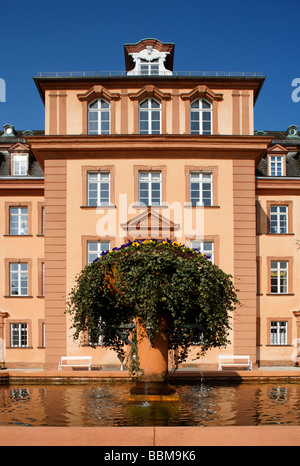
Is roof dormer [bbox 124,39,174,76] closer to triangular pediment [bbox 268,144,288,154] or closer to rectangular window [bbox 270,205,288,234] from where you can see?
triangular pediment [bbox 268,144,288,154]

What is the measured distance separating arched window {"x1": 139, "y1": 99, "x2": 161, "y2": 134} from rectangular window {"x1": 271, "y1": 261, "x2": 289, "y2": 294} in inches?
337

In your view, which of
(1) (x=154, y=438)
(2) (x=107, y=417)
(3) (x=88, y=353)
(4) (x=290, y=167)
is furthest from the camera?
(4) (x=290, y=167)

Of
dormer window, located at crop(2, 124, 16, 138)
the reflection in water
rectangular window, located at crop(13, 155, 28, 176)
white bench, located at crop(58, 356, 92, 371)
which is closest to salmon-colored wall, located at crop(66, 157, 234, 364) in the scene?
white bench, located at crop(58, 356, 92, 371)

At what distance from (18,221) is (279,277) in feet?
42.2

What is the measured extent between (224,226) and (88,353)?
7633 mm

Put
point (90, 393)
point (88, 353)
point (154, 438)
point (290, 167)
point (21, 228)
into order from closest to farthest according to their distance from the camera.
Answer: point (154, 438)
point (90, 393)
point (88, 353)
point (21, 228)
point (290, 167)

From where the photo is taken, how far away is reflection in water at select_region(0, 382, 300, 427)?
8969mm

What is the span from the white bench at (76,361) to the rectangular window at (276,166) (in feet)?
43.8

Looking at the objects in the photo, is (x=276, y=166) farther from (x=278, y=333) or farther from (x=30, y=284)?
(x=30, y=284)

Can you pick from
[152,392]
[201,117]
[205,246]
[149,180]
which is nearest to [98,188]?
[149,180]

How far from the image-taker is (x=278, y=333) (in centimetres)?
2631
